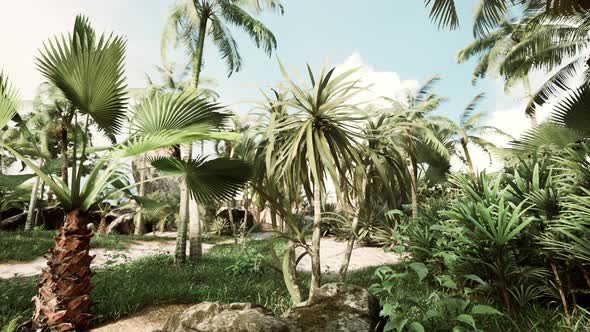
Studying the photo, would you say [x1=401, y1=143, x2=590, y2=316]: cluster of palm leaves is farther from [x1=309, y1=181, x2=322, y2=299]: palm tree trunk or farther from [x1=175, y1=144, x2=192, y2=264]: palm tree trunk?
[x1=175, y1=144, x2=192, y2=264]: palm tree trunk

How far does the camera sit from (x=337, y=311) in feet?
9.61

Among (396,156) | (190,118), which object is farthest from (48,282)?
(396,156)

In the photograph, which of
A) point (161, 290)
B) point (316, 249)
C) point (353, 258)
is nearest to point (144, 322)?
point (161, 290)

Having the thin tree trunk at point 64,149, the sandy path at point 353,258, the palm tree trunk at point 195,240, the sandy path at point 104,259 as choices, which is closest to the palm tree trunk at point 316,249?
the thin tree trunk at point 64,149

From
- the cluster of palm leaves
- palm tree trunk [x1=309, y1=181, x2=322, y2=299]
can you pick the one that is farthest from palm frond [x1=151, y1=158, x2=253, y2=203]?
the cluster of palm leaves

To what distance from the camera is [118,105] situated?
4.03 meters

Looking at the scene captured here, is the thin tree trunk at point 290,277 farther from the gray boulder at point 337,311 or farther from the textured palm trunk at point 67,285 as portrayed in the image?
the textured palm trunk at point 67,285

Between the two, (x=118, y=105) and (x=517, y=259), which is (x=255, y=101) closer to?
(x=118, y=105)

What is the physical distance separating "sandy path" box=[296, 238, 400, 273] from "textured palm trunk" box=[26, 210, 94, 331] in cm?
573

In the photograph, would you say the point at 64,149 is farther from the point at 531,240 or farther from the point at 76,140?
the point at 531,240

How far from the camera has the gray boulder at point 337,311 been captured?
9.07 ft

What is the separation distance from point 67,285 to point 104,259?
7.24 metres

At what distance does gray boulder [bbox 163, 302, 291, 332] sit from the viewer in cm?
258

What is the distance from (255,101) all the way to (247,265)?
439cm
